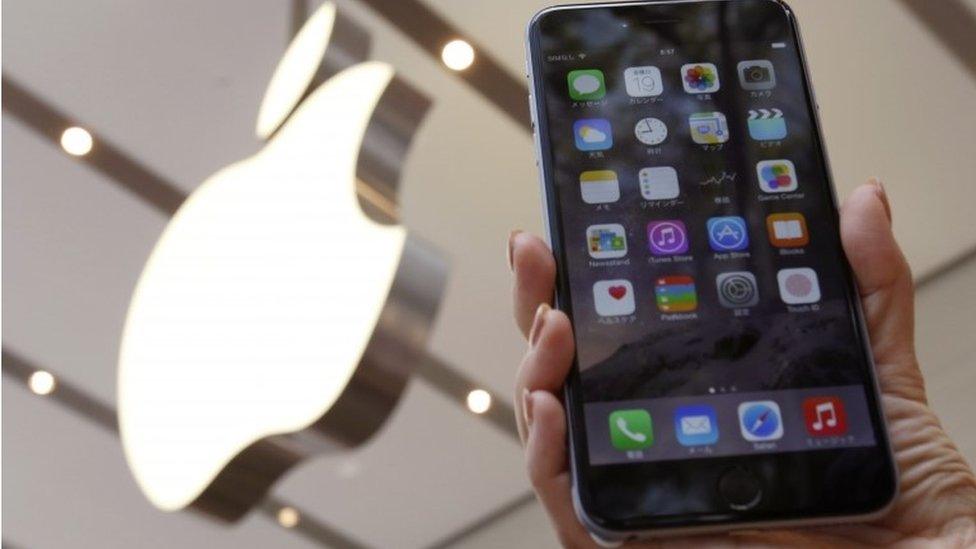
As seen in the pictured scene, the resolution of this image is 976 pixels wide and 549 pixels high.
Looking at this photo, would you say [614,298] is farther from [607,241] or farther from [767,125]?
[767,125]

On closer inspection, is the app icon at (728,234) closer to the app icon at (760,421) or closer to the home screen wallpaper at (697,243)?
the home screen wallpaper at (697,243)

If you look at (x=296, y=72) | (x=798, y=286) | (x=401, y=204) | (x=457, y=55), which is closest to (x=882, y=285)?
(x=798, y=286)

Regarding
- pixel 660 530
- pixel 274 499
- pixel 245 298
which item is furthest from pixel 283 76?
pixel 274 499

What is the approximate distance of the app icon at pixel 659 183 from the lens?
3.78 feet

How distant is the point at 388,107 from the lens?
203cm

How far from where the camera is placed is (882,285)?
111cm

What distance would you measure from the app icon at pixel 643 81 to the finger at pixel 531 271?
0.65 feet

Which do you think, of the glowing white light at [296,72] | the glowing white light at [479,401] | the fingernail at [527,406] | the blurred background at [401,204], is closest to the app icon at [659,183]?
the fingernail at [527,406]

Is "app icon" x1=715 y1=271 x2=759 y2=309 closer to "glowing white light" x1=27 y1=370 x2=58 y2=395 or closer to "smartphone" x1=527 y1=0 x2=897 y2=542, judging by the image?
"smartphone" x1=527 y1=0 x2=897 y2=542

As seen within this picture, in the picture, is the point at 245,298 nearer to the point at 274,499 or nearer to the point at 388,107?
the point at 388,107

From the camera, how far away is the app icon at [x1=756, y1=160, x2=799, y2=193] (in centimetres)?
116

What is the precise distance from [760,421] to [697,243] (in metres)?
0.17

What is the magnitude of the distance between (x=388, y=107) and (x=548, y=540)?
7.33 feet

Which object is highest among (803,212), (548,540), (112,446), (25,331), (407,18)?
(803,212)
